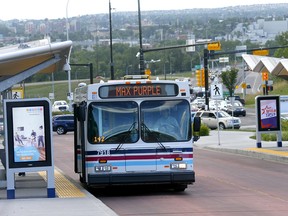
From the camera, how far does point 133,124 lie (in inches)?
755

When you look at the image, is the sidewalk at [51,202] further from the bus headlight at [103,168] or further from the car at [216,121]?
the car at [216,121]

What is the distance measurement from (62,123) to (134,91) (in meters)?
46.1

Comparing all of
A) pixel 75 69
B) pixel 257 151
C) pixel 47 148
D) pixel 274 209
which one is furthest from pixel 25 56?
pixel 75 69

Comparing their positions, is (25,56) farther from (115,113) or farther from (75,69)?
(75,69)

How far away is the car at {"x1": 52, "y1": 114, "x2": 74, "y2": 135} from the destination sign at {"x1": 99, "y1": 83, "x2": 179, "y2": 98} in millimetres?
45381

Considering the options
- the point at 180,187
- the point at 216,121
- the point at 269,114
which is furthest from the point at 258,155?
the point at 216,121

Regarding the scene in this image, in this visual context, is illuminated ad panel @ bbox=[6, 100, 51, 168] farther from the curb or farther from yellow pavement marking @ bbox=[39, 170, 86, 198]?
the curb

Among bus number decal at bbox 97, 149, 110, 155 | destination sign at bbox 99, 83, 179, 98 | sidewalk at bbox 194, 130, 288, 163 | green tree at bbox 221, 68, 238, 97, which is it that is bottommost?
sidewalk at bbox 194, 130, 288, 163

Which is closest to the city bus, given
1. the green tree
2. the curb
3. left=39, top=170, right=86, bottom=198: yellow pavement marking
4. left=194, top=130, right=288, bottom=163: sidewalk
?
left=39, top=170, right=86, bottom=198: yellow pavement marking

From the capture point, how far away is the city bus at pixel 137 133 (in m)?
18.9

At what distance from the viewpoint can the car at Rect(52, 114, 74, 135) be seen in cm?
6462

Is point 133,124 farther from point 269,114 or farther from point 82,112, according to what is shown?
point 269,114

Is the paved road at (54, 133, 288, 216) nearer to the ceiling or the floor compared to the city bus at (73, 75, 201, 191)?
nearer to the floor

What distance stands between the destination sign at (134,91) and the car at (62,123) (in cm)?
4538
